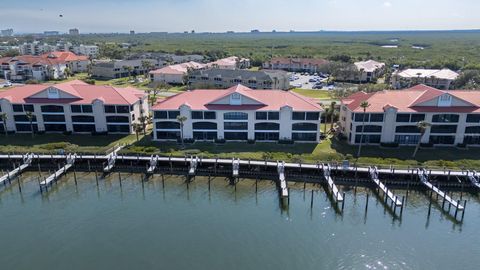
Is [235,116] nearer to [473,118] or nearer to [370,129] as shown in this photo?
[370,129]

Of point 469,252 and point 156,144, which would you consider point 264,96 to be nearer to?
point 156,144

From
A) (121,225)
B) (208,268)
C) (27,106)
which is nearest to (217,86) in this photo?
(27,106)

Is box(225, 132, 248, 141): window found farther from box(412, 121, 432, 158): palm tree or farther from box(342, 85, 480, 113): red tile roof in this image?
box(412, 121, 432, 158): palm tree

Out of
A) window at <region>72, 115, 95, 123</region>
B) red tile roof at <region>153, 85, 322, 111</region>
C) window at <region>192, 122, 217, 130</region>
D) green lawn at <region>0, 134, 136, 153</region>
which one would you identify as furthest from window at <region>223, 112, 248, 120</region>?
window at <region>72, 115, 95, 123</region>

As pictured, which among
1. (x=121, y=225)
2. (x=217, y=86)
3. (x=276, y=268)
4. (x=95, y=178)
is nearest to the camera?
(x=276, y=268)

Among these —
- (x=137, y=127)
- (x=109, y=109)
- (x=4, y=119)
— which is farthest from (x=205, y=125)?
(x=4, y=119)

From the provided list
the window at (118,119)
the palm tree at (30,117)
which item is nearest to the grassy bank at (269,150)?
the palm tree at (30,117)
